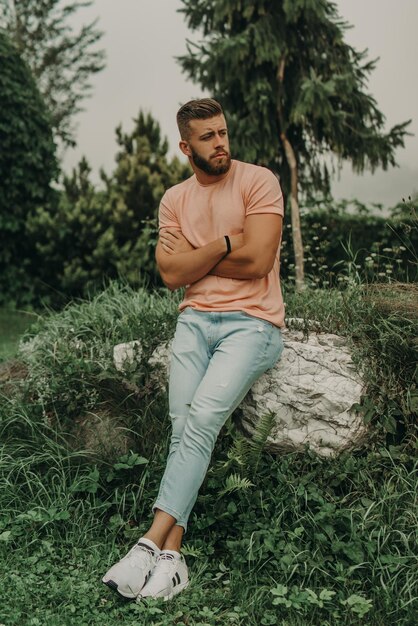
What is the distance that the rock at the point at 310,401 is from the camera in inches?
155

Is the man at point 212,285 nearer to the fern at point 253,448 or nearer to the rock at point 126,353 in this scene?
the fern at point 253,448

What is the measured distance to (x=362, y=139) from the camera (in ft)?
33.8

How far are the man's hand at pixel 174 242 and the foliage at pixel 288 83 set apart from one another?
6.19 meters

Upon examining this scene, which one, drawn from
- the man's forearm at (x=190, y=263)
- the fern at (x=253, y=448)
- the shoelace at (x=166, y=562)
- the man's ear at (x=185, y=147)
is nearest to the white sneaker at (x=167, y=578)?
the shoelace at (x=166, y=562)

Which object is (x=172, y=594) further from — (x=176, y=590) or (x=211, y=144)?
(x=211, y=144)

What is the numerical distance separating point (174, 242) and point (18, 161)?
7.50 metres

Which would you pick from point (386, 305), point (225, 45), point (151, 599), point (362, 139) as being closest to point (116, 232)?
point (225, 45)

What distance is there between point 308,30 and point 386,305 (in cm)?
712

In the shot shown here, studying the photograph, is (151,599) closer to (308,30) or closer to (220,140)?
(220,140)

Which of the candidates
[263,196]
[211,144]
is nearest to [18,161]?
[211,144]

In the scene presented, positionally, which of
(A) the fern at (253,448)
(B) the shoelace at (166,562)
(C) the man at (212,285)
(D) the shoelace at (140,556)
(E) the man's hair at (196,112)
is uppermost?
(E) the man's hair at (196,112)

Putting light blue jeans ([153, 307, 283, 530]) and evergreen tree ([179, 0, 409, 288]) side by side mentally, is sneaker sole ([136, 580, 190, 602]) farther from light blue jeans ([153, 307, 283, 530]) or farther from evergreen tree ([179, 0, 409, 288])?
evergreen tree ([179, 0, 409, 288])

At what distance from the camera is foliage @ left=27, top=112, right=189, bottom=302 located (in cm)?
997

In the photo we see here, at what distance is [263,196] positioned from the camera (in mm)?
3803
